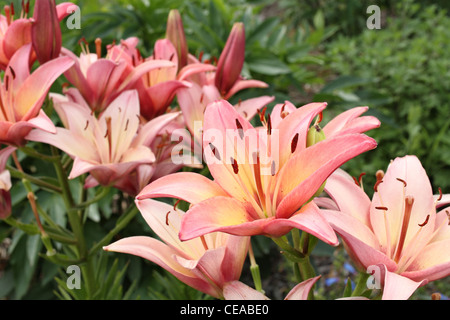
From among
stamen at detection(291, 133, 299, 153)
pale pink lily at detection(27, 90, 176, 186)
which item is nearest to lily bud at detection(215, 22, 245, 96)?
pale pink lily at detection(27, 90, 176, 186)

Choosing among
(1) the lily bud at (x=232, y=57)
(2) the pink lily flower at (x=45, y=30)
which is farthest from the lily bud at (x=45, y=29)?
(1) the lily bud at (x=232, y=57)

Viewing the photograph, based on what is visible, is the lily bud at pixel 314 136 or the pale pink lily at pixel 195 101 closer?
the lily bud at pixel 314 136

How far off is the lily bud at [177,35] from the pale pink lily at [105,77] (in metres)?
0.07

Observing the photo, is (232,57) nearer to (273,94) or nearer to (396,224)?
(396,224)

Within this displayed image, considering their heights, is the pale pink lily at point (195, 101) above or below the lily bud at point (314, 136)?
below

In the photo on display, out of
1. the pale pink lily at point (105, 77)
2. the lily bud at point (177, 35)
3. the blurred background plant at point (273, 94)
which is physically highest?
the lily bud at point (177, 35)

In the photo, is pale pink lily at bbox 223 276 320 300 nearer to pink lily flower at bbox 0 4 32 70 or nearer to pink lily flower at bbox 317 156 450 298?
pink lily flower at bbox 317 156 450 298

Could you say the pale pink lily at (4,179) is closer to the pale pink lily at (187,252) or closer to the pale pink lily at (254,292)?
the pale pink lily at (187,252)

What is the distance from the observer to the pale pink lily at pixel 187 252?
517 mm

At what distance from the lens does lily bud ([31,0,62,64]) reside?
724mm

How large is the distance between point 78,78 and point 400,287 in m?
0.55
